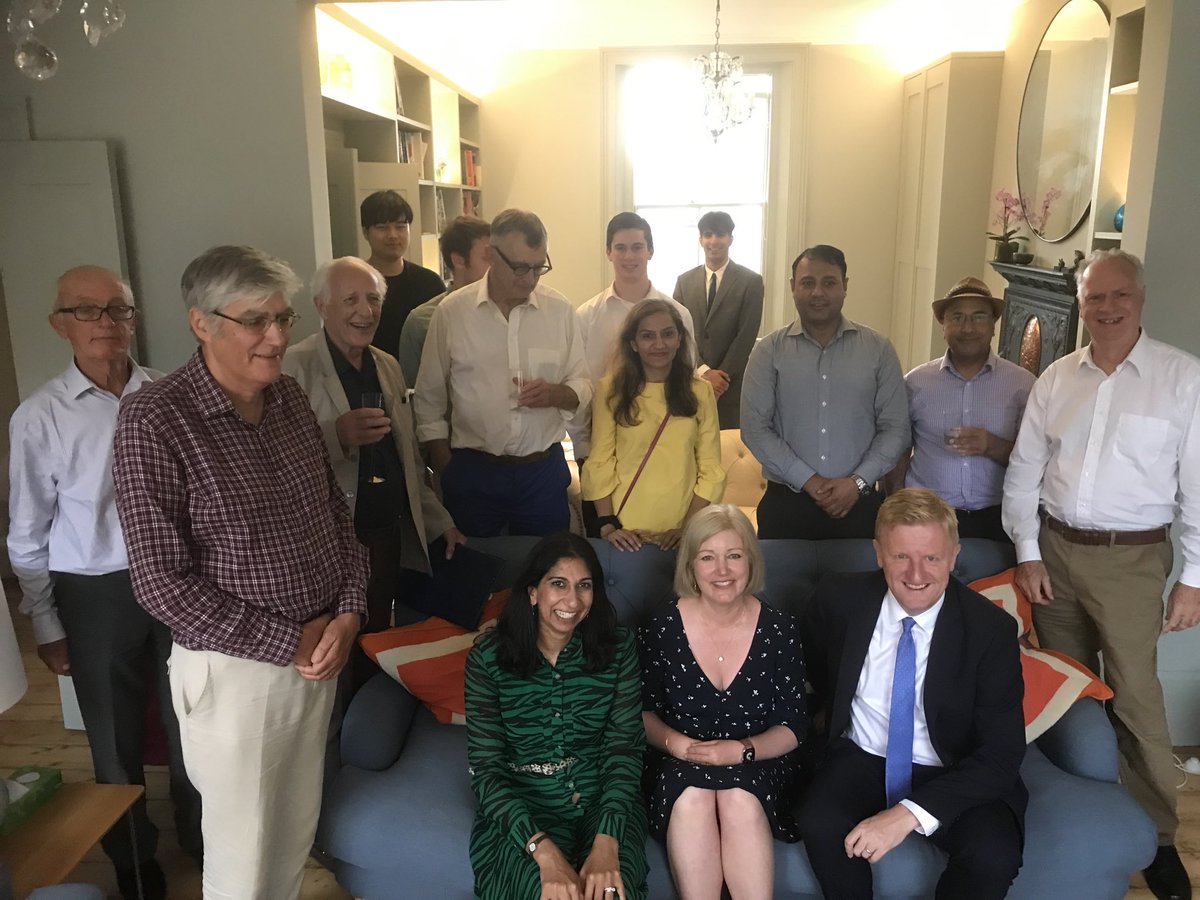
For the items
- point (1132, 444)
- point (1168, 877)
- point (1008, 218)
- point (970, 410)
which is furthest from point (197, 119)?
point (1008, 218)

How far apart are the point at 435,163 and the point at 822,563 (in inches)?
174

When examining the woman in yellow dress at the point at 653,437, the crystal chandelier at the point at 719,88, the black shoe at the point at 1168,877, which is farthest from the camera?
the crystal chandelier at the point at 719,88

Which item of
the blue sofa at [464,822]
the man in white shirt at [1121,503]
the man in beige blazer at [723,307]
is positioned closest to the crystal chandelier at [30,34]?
the blue sofa at [464,822]

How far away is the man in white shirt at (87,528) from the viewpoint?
2.07 metres

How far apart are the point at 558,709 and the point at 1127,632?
1528 millimetres

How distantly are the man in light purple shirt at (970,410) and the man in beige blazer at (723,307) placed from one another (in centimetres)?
199

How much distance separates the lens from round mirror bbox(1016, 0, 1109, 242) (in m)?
4.48

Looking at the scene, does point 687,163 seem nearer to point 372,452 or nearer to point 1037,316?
point 1037,316

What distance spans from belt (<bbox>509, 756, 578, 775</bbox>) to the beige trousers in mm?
465

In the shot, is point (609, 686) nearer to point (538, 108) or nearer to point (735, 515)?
point (735, 515)

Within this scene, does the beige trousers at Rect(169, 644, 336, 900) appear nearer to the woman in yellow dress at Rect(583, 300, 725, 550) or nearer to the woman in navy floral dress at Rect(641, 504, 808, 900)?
the woman in navy floral dress at Rect(641, 504, 808, 900)

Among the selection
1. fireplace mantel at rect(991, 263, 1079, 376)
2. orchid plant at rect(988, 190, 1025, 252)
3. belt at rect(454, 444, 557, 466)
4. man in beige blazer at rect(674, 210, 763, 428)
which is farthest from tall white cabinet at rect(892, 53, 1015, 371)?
belt at rect(454, 444, 557, 466)

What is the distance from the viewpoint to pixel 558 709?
6.82 feet

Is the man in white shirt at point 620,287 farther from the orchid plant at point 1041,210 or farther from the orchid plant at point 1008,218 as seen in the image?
the orchid plant at point 1008,218
